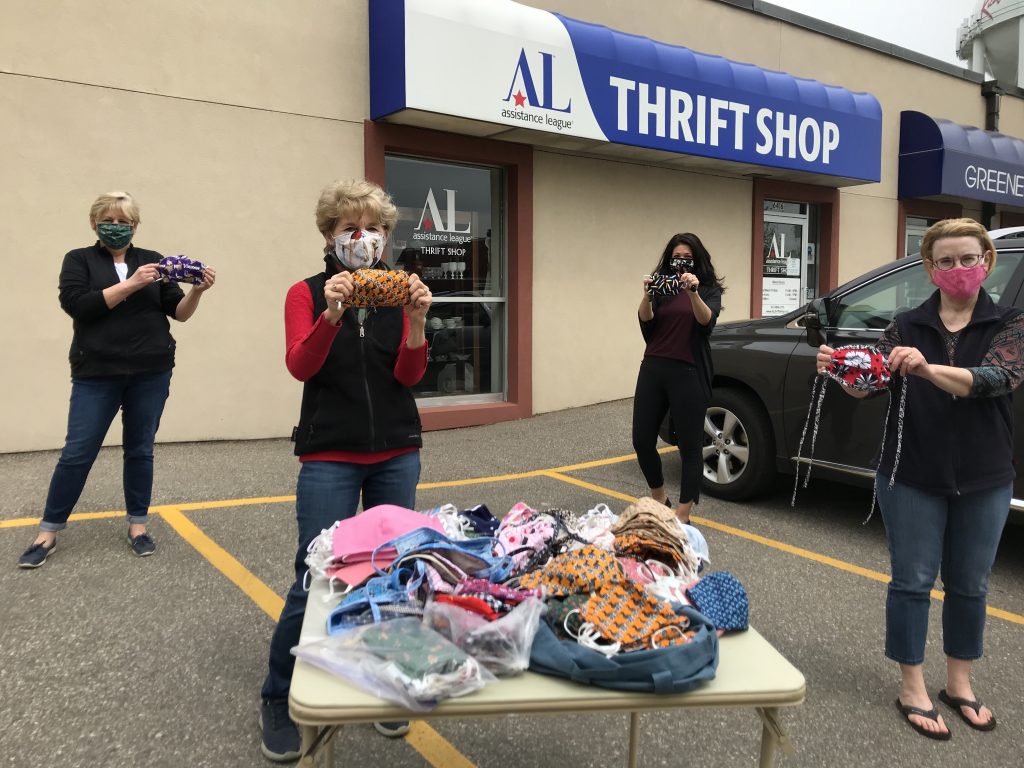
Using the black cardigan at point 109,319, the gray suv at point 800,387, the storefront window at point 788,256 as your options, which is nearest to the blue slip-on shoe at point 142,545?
the black cardigan at point 109,319

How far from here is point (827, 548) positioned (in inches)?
185

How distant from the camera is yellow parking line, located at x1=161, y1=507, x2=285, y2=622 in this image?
370 centimetres

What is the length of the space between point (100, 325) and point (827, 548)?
13.6ft

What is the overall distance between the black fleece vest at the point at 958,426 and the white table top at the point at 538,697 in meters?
1.27

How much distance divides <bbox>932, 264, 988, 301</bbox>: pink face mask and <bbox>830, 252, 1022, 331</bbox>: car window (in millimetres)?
2054

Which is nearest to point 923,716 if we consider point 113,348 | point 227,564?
point 227,564

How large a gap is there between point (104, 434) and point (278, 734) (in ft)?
7.48

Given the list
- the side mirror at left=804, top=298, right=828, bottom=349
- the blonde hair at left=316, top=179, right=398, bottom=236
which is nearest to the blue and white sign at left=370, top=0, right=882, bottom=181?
the side mirror at left=804, top=298, right=828, bottom=349

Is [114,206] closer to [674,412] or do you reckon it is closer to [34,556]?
[34,556]

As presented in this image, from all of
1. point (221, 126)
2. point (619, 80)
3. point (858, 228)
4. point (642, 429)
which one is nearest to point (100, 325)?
point (642, 429)

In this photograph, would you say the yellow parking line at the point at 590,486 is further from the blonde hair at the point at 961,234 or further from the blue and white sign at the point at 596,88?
the blue and white sign at the point at 596,88

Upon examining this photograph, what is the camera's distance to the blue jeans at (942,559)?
2727 mm

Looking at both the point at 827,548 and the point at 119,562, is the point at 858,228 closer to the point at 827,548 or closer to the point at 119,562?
the point at 827,548

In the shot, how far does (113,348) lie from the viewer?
13.1ft
